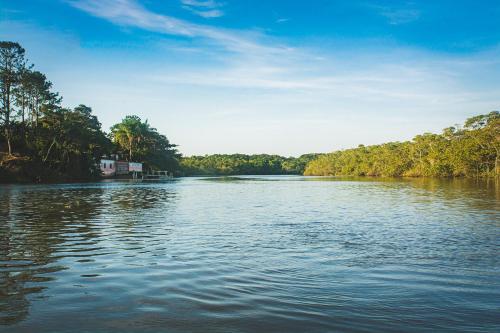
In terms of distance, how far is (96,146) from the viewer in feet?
300

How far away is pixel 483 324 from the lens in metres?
6.62

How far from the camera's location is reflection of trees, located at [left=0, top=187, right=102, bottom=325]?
7.90 m

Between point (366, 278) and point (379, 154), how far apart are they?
487 feet

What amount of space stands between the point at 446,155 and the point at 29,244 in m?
112

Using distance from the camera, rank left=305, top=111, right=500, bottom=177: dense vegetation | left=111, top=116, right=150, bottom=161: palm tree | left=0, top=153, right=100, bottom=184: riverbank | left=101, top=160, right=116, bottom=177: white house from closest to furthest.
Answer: left=0, top=153, right=100, bottom=184: riverbank, left=305, top=111, right=500, bottom=177: dense vegetation, left=101, top=160, right=116, bottom=177: white house, left=111, top=116, right=150, bottom=161: palm tree

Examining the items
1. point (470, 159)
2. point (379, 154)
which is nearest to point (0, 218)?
point (470, 159)

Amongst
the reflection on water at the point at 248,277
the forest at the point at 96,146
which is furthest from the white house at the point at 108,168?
the reflection on water at the point at 248,277

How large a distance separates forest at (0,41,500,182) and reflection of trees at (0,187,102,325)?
159 ft

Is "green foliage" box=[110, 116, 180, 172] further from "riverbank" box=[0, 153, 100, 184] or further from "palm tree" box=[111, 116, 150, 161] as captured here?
"riverbank" box=[0, 153, 100, 184]

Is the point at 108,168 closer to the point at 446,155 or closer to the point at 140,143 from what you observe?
the point at 140,143

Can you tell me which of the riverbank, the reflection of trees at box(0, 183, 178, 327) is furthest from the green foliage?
the reflection of trees at box(0, 183, 178, 327)

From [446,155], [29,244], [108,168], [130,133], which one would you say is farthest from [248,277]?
[130,133]

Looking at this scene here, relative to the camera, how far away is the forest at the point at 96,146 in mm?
69312

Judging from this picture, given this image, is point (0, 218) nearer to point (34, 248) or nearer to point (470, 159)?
point (34, 248)
